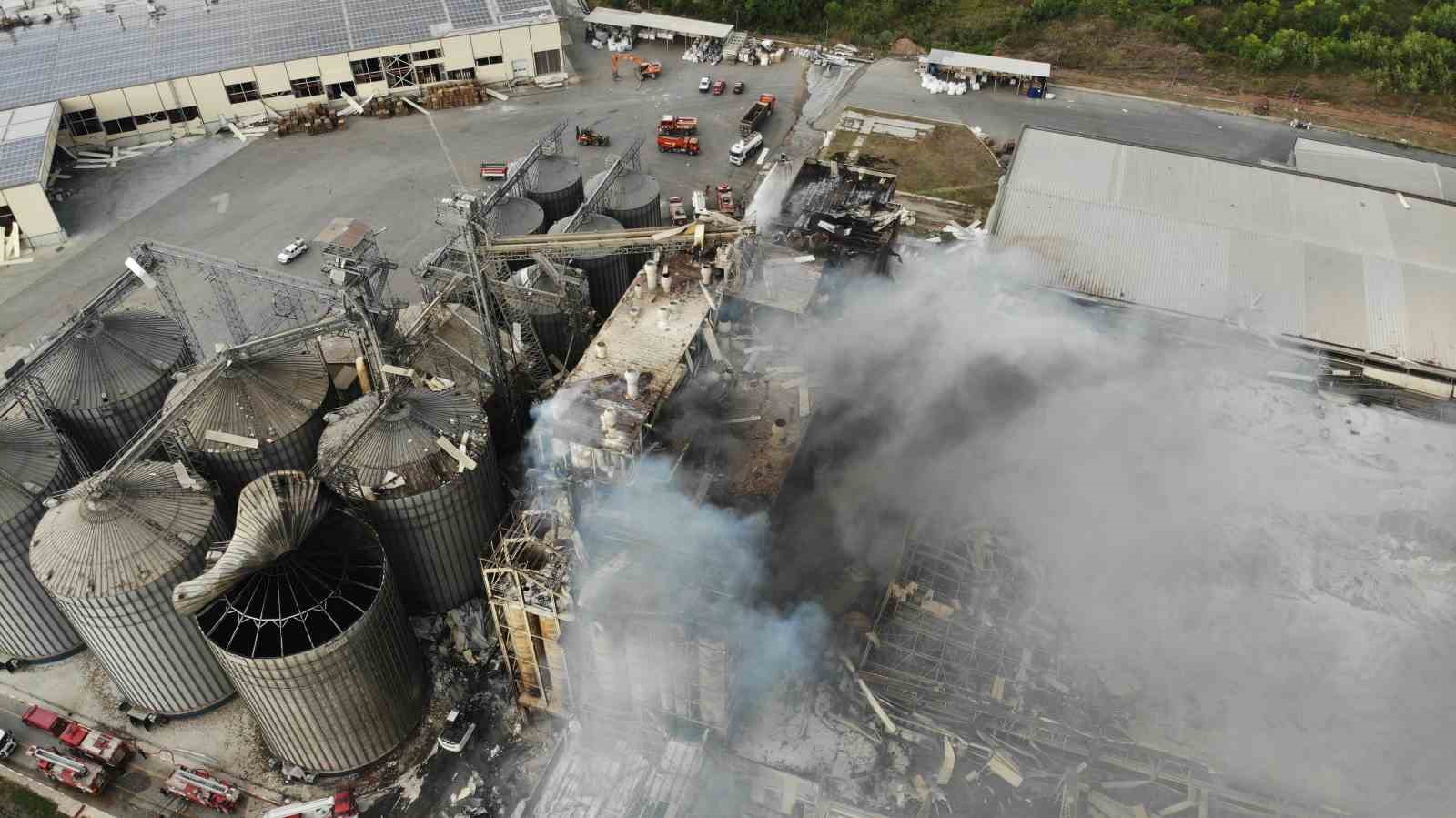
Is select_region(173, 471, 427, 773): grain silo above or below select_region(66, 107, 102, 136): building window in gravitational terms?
below

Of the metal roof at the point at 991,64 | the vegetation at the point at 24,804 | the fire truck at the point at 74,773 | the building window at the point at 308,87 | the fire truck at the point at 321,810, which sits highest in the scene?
the metal roof at the point at 991,64

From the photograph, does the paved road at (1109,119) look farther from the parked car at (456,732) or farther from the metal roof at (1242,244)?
the parked car at (456,732)

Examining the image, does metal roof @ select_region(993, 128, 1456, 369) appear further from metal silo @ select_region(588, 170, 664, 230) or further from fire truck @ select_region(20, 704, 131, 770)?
fire truck @ select_region(20, 704, 131, 770)

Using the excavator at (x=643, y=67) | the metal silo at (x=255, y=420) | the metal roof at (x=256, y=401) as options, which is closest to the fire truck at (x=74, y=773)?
the metal silo at (x=255, y=420)

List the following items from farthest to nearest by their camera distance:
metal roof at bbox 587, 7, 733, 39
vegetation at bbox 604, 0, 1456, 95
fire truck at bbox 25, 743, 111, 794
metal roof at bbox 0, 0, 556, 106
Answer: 1. metal roof at bbox 587, 7, 733, 39
2. vegetation at bbox 604, 0, 1456, 95
3. metal roof at bbox 0, 0, 556, 106
4. fire truck at bbox 25, 743, 111, 794

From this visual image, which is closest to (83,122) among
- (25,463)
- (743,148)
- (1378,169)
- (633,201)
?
(25,463)

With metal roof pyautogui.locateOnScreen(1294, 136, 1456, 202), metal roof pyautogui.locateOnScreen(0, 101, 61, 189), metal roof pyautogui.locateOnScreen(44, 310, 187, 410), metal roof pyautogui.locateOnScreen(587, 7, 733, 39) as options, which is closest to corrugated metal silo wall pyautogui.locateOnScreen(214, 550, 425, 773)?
metal roof pyautogui.locateOnScreen(44, 310, 187, 410)

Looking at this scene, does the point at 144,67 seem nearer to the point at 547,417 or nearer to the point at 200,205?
the point at 200,205
